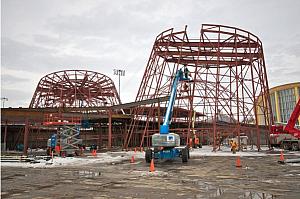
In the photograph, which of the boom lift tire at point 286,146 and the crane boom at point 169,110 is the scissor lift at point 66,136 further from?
the boom lift tire at point 286,146

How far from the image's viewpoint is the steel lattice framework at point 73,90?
4914 centimetres

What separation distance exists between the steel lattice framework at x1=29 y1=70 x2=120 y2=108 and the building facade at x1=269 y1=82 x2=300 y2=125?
4374 cm

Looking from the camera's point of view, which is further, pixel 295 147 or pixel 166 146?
pixel 295 147

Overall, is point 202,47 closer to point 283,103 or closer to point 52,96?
point 52,96

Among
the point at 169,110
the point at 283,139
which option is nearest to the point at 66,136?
the point at 169,110

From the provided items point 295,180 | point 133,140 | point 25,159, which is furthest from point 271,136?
point 25,159

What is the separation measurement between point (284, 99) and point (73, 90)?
53.4 meters

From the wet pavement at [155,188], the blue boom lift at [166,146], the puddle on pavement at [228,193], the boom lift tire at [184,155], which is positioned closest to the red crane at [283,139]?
the boom lift tire at [184,155]

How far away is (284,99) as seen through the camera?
233 feet

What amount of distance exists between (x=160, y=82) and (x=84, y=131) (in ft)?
54.0

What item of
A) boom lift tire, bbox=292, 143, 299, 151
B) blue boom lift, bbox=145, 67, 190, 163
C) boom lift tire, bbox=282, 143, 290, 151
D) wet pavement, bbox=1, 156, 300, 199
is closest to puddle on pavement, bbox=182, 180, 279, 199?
wet pavement, bbox=1, 156, 300, 199

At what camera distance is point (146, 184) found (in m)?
10.0

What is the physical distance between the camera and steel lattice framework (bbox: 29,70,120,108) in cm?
4914

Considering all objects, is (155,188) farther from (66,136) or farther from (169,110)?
(66,136)
